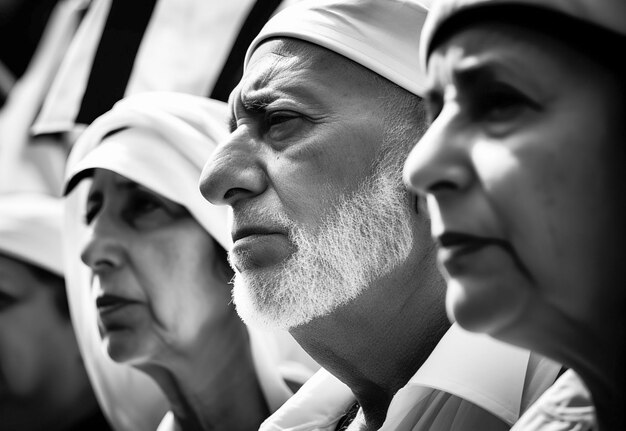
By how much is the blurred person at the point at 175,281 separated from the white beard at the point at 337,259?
2.70 feet

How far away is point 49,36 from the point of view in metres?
4.68

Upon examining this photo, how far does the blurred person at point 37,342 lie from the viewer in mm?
3607

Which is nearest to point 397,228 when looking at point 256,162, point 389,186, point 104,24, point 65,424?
point 389,186

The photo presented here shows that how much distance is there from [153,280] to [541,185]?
1775 mm

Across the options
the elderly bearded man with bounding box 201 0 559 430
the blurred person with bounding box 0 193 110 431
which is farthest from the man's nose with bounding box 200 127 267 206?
the blurred person with bounding box 0 193 110 431

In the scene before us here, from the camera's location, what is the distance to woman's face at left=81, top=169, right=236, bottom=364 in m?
2.70

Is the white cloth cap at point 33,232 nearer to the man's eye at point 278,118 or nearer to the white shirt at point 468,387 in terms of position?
the man's eye at point 278,118

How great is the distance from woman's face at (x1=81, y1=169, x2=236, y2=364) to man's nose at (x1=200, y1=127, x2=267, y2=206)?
2.81 ft

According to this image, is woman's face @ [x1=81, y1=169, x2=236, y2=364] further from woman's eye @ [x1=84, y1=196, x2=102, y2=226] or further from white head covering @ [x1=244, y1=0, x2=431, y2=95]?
white head covering @ [x1=244, y1=0, x2=431, y2=95]

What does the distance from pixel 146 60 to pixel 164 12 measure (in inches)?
7.9

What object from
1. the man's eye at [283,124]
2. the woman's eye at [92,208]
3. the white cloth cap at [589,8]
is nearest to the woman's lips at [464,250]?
the white cloth cap at [589,8]

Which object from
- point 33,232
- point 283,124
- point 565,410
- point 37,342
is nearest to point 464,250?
point 565,410

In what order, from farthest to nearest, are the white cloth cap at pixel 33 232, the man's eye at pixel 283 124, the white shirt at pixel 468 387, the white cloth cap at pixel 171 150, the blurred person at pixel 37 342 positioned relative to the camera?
the white cloth cap at pixel 33 232
the blurred person at pixel 37 342
the white cloth cap at pixel 171 150
the man's eye at pixel 283 124
the white shirt at pixel 468 387

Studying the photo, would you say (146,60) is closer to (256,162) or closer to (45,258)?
(45,258)
